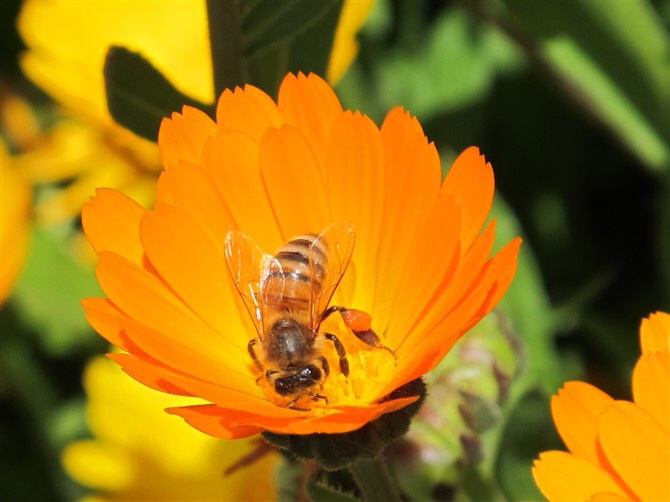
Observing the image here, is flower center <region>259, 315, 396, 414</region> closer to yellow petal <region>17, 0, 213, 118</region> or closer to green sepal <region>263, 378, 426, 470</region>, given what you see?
green sepal <region>263, 378, 426, 470</region>

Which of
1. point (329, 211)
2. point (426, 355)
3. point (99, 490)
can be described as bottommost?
point (426, 355)

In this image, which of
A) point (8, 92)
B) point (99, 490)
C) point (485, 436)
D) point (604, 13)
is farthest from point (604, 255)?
point (8, 92)

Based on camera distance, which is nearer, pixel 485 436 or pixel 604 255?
pixel 485 436

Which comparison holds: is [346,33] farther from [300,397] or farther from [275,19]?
[300,397]

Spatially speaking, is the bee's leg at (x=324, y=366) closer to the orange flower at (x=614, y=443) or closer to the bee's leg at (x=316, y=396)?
the bee's leg at (x=316, y=396)

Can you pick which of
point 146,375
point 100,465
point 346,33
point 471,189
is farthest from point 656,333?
point 100,465

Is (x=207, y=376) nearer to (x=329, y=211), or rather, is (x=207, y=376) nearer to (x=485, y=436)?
(x=329, y=211)
